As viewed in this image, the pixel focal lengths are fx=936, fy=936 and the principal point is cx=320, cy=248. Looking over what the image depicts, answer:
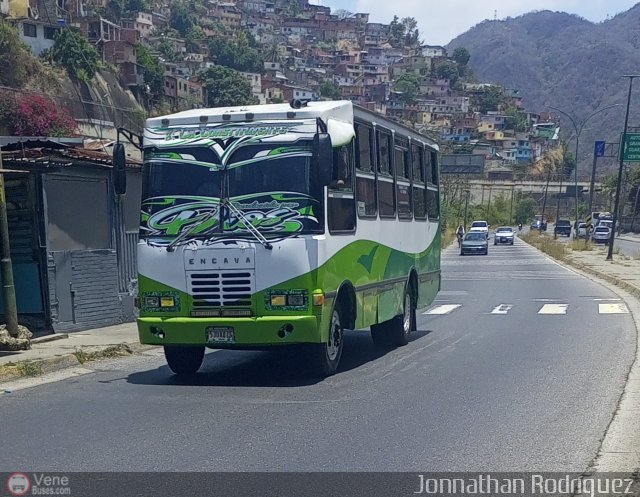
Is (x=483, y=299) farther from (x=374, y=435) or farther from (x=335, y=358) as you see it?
(x=374, y=435)

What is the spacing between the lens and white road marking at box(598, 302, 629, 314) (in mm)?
21406

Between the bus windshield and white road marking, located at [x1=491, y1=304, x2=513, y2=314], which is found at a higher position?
the bus windshield

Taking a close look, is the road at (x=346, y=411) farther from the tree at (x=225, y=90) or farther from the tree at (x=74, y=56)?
the tree at (x=225, y=90)

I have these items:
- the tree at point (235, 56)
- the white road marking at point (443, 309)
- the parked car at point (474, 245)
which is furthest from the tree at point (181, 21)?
the white road marking at point (443, 309)

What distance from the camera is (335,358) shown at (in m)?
11.6

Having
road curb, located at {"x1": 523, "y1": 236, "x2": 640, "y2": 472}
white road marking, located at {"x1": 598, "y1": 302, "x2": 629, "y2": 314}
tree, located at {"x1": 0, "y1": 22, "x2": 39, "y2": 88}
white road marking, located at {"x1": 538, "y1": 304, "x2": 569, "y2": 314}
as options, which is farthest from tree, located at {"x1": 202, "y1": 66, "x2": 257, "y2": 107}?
road curb, located at {"x1": 523, "y1": 236, "x2": 640, "y2": 472}

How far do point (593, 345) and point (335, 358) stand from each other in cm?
550

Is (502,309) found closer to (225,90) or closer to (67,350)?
(67,350)

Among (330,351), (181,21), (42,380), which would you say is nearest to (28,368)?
(42,380)

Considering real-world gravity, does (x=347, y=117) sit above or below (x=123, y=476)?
above

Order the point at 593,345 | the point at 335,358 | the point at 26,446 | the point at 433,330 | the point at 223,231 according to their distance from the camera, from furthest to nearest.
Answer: the point at 433,330 → the point at 593,345 → the point at 335,358 → the point at 223,231 → the point at 26,446

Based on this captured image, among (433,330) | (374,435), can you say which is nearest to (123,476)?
(374,435)

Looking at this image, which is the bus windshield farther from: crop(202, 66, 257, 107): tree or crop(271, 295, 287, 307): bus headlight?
crop(202, 66, 257, 107): tree

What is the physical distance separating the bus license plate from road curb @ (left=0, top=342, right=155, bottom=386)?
8.59 ft
